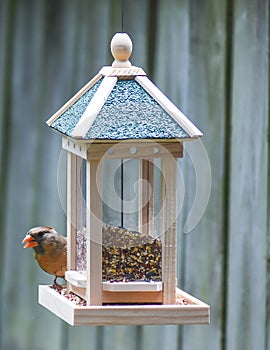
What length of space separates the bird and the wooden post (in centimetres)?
27

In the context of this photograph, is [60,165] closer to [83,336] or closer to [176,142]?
[176,142]

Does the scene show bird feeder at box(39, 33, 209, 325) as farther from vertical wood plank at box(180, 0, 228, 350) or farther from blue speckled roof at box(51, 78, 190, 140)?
vertical wood plank at box(180, 0, 228, 350)

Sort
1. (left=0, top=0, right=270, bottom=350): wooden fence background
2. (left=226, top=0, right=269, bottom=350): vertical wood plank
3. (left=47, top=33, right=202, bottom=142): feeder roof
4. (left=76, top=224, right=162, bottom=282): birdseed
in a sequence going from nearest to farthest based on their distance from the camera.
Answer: (left=47, top=33, right=202, bottom=142): feeder roof, (left=76, top=224, right=162, bottom=282): birdseed, (left=0, top=0, right=270, bottom=350): wooden fence background, (left=226, top=0, right=269, bottom=350): vertical wood plank

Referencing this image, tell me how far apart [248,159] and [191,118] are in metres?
0.21

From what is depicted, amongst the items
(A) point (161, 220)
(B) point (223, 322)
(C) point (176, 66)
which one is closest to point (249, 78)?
(C) point (176, 66)

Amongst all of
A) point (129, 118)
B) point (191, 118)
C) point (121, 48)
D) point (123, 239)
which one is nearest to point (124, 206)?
point (123, 239)

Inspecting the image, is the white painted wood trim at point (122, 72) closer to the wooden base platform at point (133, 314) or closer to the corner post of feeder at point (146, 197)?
the corner post of feeder at point (146, 197)

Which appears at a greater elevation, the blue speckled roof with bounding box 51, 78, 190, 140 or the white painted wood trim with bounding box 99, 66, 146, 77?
the white painted wood trim with bounding box 99, 66, 146, 77

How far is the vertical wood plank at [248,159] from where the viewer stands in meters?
2.81

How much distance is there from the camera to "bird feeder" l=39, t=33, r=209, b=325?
1.96 meters

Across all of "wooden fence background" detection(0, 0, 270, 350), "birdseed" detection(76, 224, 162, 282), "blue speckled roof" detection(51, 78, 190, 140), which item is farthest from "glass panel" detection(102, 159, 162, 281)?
"wooden fence background" detection(0, 0, 270, 350)

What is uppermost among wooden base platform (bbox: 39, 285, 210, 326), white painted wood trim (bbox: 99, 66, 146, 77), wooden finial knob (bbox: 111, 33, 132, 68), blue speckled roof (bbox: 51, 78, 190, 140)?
wooden finial knob (bbox: 111, 33, 132, 68)

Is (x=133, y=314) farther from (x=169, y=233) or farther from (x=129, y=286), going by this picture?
(x=169, y=233)

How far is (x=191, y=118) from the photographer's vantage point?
9.08 feet
